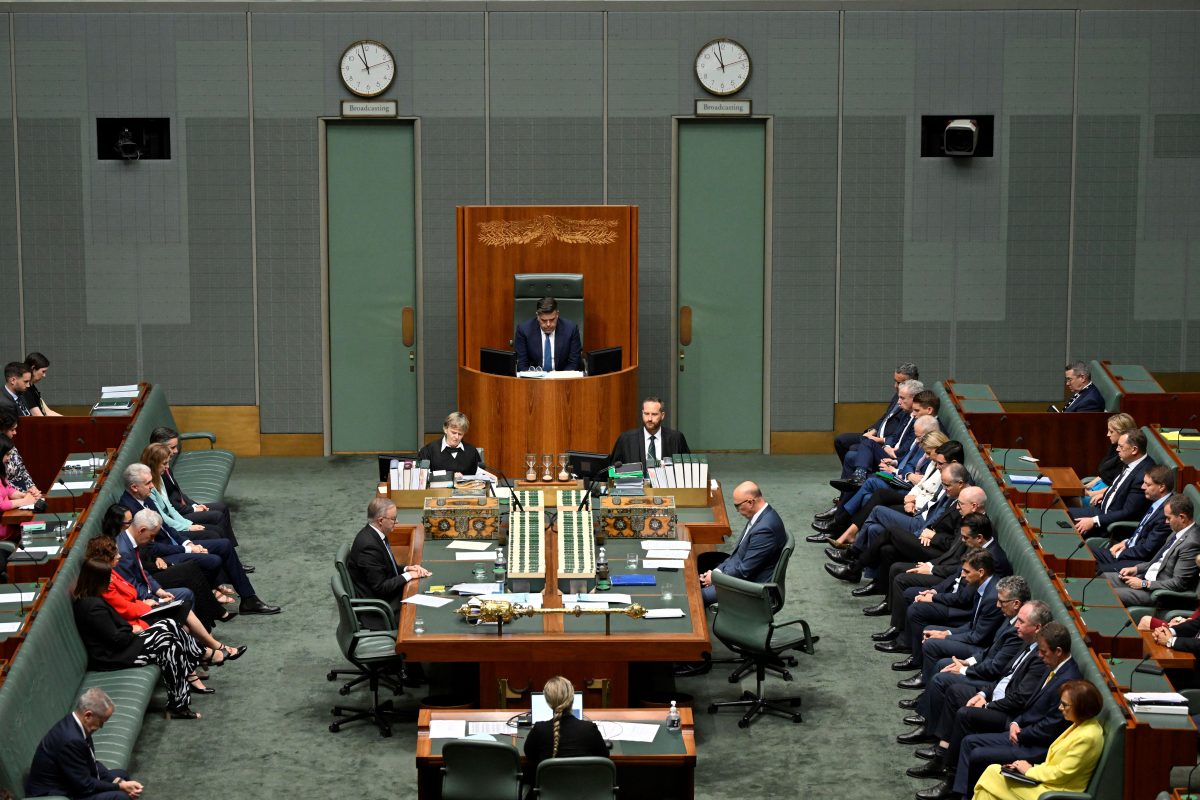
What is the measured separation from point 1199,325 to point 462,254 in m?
6.42

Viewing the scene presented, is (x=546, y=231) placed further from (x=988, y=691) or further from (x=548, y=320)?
(x=988, y=691)

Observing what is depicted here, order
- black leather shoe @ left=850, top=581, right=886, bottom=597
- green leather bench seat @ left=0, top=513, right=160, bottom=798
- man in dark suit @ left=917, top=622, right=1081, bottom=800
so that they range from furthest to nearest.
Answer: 1. black leather shoe @ left=850, top=581, right=886, bottom=597
2. man in dark suit @ left=917, top=622, right=1081, bottom=800
3. green leather bench seat @ left=0, top=513, right=160, bottom=798

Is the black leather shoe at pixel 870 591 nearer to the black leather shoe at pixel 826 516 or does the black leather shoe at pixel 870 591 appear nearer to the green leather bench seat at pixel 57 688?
the black leather shoe at pixel 826 516

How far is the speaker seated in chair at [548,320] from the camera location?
1310 centimetres

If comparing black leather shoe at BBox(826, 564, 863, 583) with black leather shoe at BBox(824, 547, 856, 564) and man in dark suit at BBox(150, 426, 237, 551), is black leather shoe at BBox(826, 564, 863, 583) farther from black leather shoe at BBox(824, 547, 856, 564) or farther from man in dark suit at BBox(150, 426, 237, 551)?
man in dark suit at BBox(150, 426, 237, 551)

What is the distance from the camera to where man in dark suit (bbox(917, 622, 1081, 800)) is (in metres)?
7.82

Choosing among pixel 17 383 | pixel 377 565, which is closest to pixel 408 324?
pixel 17 383

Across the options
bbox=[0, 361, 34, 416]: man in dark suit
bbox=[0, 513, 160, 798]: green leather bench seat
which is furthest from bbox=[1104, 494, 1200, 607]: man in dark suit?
bbox=[0, 361, 34, 416]: man in dark suit

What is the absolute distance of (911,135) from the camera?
568 inches

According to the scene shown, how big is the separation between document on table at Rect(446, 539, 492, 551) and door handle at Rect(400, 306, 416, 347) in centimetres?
450

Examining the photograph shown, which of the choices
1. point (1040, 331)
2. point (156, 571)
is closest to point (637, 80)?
point (1040, 331)

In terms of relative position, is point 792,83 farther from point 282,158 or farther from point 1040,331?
point 282,158

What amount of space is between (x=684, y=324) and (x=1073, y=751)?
25.0 feet

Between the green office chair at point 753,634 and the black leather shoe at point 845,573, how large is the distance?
6.38ft
